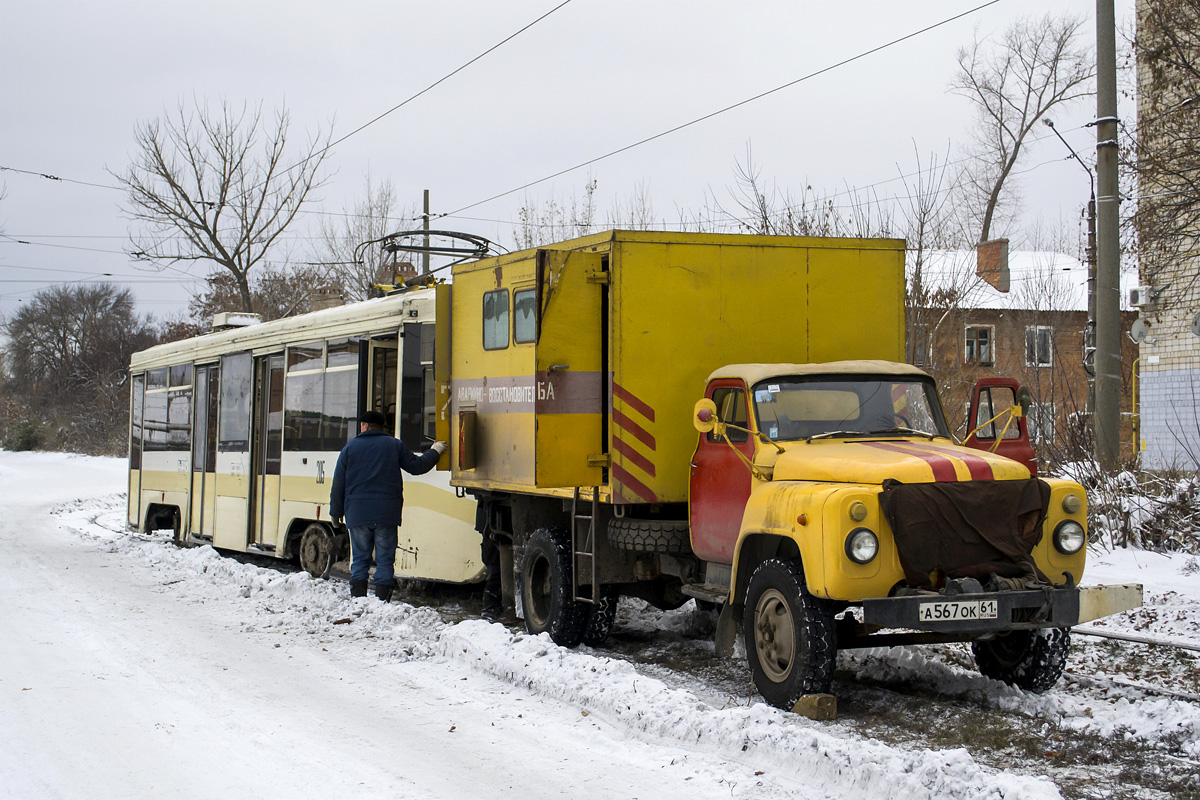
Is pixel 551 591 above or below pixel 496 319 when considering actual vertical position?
below

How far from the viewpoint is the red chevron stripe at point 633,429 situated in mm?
8656

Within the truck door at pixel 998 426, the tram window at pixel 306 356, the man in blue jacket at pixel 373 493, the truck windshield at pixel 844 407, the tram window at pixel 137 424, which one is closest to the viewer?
the truck windshield at pixel 844 407

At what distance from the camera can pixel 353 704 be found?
742 cm

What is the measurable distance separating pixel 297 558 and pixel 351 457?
500 cm

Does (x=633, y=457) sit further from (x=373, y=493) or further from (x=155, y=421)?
(x=155, y=421)

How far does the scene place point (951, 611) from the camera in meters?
6.40

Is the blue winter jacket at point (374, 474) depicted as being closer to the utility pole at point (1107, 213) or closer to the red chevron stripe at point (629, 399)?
the red chevron stripe at point (629, 399)

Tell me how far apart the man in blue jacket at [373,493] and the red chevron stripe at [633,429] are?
2968 mm

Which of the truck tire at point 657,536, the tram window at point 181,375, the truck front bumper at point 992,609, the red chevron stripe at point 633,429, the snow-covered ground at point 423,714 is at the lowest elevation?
the snow-covered ground at point 423,714

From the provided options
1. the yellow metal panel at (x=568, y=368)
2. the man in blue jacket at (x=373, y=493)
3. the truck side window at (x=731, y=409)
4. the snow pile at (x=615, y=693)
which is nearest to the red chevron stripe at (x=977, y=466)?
the truck side window at (x=731, y=409)

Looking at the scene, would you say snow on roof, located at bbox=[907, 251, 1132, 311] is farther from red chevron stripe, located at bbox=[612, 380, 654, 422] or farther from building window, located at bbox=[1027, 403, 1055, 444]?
red chevron stripe, located at bbox=[612, 380, 654, 422]

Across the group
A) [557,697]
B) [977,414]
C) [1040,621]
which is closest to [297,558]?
Answer: [557,697]

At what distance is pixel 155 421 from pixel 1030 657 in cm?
1611

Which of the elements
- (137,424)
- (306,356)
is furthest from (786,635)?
(137,424)
